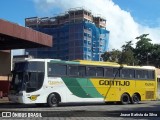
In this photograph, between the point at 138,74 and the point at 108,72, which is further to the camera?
the point at 138,74

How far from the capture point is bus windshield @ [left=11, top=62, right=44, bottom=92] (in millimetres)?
23328

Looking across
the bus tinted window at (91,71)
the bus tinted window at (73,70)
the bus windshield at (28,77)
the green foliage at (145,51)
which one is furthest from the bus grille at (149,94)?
the green foliage at (145,51)

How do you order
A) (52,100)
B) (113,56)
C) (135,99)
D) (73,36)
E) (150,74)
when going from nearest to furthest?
(52,100), (135,99), (150,74), (113,56), (73,36)

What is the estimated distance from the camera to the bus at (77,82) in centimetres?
2355

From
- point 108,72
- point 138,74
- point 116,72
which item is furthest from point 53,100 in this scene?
point 138,74

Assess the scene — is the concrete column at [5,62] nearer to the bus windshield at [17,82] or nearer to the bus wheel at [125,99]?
the bus windshield at [17,82]

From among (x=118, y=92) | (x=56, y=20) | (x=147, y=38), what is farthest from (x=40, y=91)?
(x=56, y=20)

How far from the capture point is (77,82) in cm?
2591

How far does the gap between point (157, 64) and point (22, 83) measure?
55313mm

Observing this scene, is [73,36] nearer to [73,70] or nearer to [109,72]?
[109,72]

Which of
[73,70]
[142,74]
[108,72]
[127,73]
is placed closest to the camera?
[73,70]

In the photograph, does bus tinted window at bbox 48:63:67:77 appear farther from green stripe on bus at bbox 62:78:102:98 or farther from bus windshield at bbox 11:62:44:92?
bus windshield at bbox 11:62:44:92

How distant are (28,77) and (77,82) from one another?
3826 millimetres

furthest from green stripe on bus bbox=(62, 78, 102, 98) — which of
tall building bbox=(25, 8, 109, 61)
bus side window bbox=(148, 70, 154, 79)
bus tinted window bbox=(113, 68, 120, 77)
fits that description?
tall building bbox=(25, 8, 109, 61)
